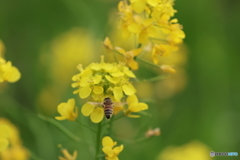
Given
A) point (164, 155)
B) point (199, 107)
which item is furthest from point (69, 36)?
point (164, 155)

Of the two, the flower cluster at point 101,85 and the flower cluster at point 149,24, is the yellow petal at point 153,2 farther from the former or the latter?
the flower cluster at point 101,85

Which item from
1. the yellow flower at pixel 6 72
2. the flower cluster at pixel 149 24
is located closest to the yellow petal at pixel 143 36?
the flower cluster at pixel 149 24

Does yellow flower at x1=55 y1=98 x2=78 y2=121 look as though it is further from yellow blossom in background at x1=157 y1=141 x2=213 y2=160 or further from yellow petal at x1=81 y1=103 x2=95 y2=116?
yellow blossom in background at x1=157 y1=141 x2=213 y2=160

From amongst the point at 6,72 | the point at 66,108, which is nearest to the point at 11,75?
the point at 6,72

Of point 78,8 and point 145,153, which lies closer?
point 145,153

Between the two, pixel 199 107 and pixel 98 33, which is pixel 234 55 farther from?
pixel 98 33

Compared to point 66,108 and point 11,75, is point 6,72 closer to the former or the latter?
point 11,75
